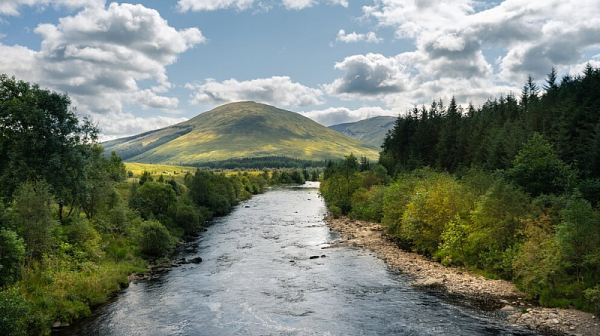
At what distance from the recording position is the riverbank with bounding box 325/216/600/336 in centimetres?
2714

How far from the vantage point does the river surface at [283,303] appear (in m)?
28.1

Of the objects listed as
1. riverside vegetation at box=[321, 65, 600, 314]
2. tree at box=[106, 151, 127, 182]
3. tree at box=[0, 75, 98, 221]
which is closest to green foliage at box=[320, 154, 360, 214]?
riverside vegetation at box=[321, 65, 600, 314]

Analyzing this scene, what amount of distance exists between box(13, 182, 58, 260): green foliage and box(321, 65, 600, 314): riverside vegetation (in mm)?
43848

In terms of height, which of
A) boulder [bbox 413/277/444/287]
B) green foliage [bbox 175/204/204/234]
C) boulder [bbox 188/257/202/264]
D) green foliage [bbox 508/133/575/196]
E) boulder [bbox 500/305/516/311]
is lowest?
boulder [bbox 413/277/444/287]

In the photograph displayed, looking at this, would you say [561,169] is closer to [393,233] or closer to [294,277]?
[393,233]

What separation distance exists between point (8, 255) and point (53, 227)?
302 inches

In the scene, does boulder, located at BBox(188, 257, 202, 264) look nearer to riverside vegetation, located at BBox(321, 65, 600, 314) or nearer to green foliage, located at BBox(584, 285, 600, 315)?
riverside vegetation, located at BBox(321, 65, 600, 314)

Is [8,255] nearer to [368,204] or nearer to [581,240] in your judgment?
[581,240]

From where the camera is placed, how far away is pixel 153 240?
2041 inches

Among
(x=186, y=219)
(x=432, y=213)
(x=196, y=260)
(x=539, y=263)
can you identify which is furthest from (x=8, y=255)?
(x=432, y=213)

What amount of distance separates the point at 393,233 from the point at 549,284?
34031mm

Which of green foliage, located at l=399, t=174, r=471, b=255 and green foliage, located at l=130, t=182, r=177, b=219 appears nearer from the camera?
green foliage, located at l=399, t=174, r=471, b=255

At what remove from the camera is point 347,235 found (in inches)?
2697

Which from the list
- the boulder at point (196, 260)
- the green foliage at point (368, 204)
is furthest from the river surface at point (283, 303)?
the green foliage at point (368, 204)
